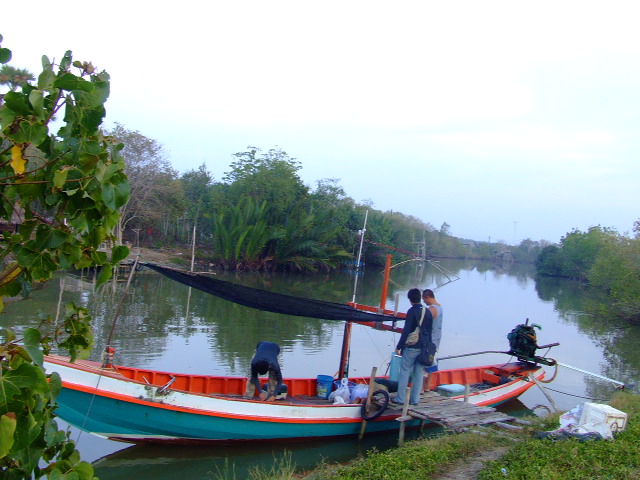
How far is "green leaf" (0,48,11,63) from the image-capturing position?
6.43 ft

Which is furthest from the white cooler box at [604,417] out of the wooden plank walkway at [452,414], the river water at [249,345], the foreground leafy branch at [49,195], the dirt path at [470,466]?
the foreground leafy branch at [49,195]

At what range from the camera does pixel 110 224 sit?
2.10 meters

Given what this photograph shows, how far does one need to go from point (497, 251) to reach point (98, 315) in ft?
360

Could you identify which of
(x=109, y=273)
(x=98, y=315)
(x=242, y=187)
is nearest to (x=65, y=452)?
(x=109, y=273)

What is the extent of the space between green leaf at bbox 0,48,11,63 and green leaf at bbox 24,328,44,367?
96cm

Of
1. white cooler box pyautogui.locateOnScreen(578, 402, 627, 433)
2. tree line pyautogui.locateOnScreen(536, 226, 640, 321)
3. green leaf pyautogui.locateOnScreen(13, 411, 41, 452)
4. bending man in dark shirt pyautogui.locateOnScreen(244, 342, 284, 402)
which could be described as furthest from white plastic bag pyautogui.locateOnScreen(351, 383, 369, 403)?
tree line pyautogui.locateOnScreen(536, 226, 640, 321)

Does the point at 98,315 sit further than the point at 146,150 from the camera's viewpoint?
No

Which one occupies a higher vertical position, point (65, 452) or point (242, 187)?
point (242, 187)

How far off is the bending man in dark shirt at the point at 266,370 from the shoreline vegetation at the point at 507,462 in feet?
7.52

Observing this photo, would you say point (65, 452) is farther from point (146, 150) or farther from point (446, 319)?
point (146, 150)

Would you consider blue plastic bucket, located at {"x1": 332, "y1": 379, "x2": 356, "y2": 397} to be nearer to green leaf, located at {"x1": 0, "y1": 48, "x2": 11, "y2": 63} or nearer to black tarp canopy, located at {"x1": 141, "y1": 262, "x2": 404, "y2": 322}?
black tarp canopy, located at {"x1": 141, "y1": 262, "x2": 404, "y2": 322}

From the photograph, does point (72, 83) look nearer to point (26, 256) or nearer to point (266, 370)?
point (26, 256)

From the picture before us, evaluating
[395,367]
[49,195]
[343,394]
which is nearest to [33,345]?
[49,195]

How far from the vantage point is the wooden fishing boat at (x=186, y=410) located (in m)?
→ 7.26
